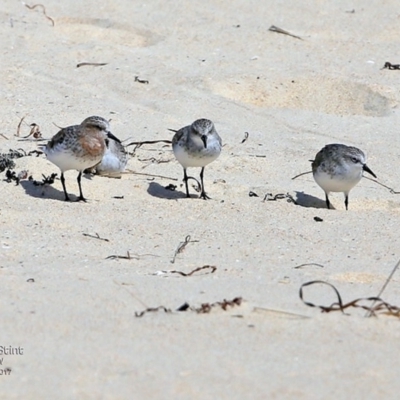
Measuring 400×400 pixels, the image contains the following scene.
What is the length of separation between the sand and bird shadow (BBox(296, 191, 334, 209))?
0.02 metres

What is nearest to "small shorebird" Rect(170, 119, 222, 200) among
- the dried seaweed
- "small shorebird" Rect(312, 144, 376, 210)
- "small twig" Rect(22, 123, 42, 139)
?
"small shorebird" Rect(312, 144, 376, 210)

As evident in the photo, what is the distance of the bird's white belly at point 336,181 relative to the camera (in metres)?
9.11

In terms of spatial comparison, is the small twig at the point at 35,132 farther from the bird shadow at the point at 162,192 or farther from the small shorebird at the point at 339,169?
the small shorebird at the point at 339,169

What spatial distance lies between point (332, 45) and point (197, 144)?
16.0 ft

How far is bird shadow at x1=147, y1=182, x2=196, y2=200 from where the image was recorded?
8.92m

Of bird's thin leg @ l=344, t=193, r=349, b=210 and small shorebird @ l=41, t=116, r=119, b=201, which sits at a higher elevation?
small shorebird @ l=41, t=116, r=119, b=201

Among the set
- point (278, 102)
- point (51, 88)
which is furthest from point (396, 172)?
point (51, 88)

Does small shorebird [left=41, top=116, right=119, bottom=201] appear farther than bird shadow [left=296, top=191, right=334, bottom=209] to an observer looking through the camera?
No

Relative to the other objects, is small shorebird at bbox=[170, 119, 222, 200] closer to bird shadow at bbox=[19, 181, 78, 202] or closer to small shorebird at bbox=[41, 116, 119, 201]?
small shorebird at bbox=[41, 116, 119, 201]

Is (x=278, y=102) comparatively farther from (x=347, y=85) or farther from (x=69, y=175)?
(x=69, y=175)

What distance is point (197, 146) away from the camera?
29.6ft

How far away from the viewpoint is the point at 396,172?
9938 mm

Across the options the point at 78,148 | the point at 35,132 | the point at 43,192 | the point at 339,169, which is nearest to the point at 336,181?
the point at 339,169

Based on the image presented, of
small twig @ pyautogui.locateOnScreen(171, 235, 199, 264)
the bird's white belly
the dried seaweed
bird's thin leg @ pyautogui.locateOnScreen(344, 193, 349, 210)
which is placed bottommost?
bird's thin leg @ pyautogui.locateOnScreen(344, 193, 349, 210)
